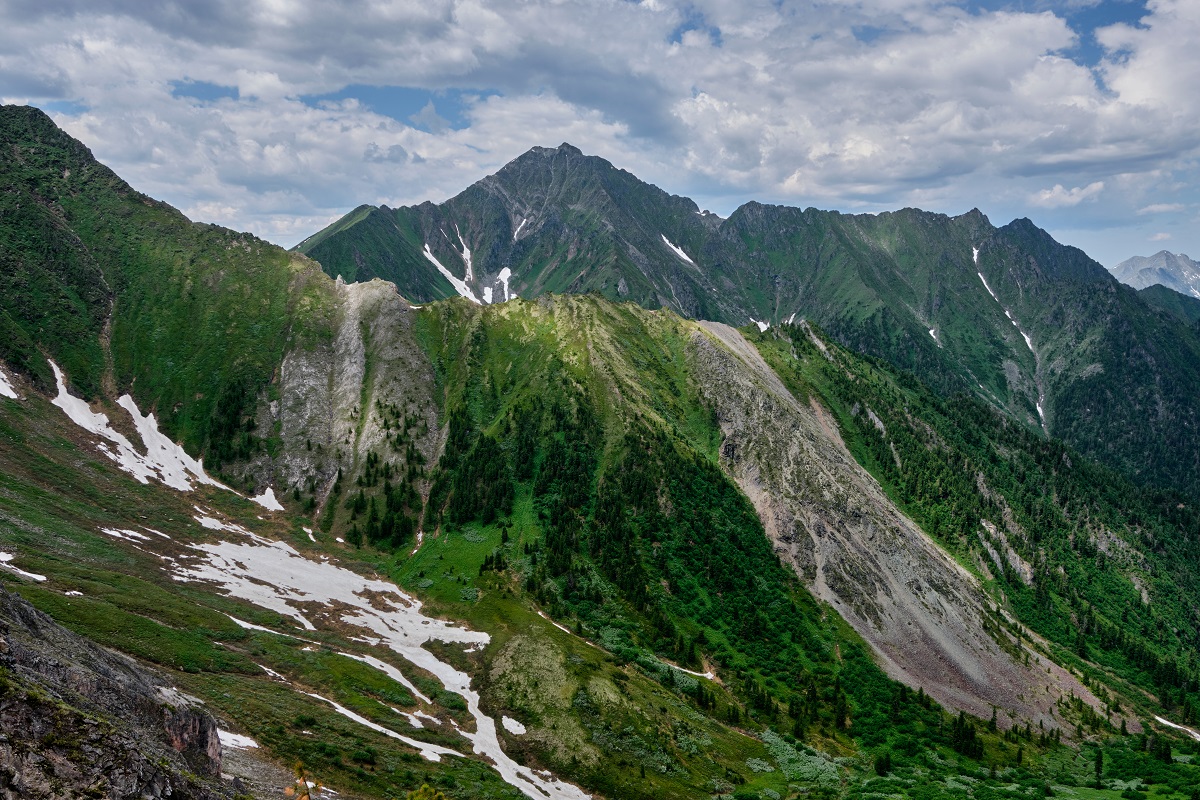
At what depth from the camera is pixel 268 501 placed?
12356 centimetres

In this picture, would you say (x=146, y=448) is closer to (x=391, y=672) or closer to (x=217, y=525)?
(x=217, y=525)

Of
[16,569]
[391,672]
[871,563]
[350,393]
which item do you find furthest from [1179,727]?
[350,393]

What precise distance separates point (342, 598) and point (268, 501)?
40216 mm

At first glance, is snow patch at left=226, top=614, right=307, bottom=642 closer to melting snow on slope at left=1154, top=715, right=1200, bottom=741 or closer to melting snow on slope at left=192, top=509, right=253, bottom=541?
melting snow on slope at left=192, top=509, right=253, bottom=541

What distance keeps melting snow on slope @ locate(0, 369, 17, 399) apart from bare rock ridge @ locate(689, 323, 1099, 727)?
13660 centimetres

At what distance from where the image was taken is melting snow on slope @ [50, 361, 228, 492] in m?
115

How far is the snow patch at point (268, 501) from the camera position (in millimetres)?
122125

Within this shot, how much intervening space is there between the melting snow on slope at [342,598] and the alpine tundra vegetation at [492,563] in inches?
24.3

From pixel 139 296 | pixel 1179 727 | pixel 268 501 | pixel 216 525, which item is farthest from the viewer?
pixel 139 296

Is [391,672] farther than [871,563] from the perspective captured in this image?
No

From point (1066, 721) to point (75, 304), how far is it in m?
215

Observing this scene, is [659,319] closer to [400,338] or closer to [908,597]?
[400,338]

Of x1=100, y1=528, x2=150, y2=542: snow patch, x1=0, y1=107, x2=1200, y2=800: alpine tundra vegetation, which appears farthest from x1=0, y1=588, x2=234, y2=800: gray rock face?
x1=100, y1=528, x2=150, y2=542: snow patch

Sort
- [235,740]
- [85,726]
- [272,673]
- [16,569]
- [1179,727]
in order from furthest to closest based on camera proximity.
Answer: [1179,727], [272,673], [16,569], [235,740], [85,726]
